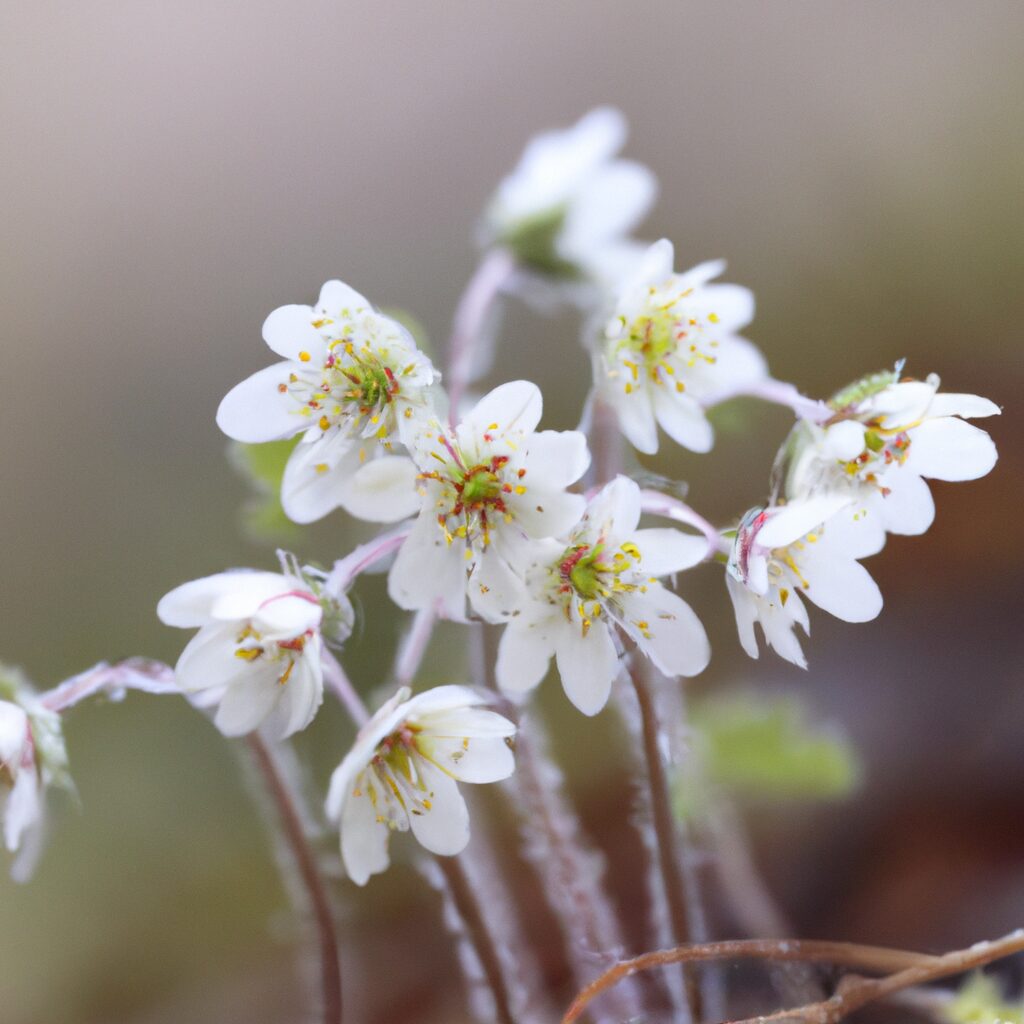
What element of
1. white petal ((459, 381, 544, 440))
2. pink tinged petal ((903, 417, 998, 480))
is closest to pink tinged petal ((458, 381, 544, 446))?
white petal ((459, 381, 544, 440))

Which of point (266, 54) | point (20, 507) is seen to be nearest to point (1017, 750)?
point (20, 507)

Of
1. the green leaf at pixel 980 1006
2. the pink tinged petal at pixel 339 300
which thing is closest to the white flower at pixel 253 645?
the pink tinged petal at pixel 339 300

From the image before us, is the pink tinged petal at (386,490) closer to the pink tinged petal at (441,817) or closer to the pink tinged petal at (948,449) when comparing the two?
the pink tinged petal at (441,817)

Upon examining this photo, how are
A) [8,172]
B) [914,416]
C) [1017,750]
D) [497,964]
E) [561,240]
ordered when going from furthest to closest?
1. [8,172]
2. [1017,750]
3. [561,240]
4. [497,964]
5. [914,416]

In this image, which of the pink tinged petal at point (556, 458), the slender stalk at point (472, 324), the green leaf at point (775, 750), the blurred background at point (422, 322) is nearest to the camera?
the pink tinged petal at point (556, 458)

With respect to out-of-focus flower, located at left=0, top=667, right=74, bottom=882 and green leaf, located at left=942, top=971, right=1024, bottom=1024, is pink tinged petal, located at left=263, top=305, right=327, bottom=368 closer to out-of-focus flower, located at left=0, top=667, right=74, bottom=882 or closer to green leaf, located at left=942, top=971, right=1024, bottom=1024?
out-of-focus flower, located at left=0, top=667, right=74, bottom=882

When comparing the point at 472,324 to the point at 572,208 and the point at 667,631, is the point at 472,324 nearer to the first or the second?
the point at 572,208

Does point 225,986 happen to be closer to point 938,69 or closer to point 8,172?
point 8,172
